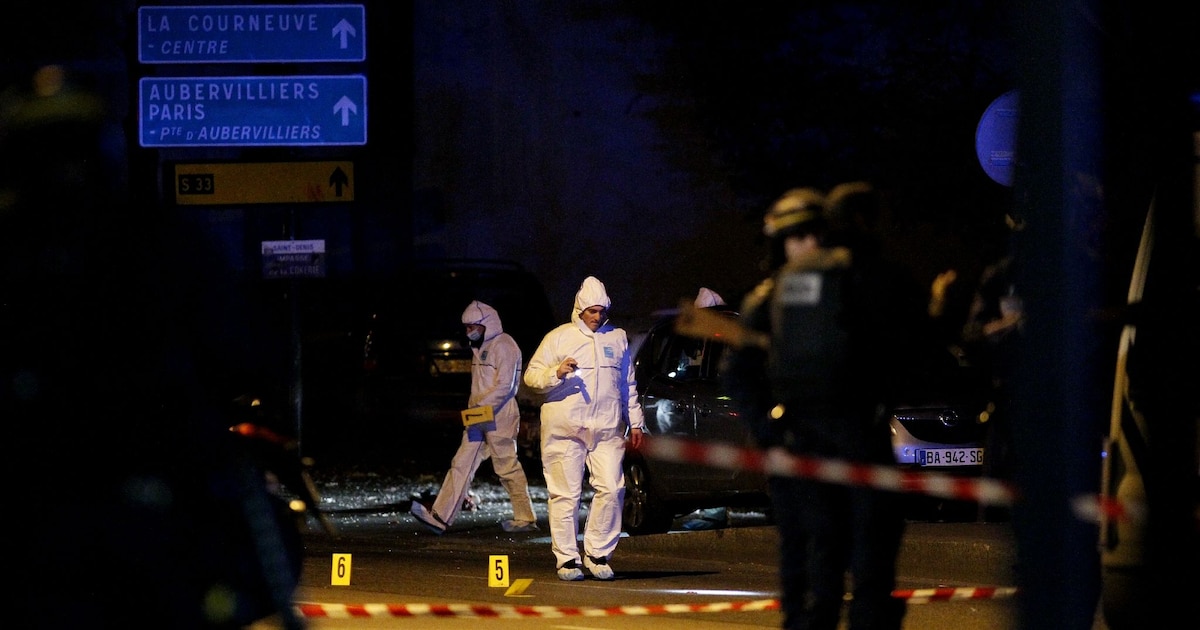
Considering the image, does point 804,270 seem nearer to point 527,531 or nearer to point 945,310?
point 945,310

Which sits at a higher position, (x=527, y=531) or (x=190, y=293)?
(x=190, y=293)

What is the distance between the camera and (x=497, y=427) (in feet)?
45.5

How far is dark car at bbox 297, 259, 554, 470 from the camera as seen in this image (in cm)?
1973

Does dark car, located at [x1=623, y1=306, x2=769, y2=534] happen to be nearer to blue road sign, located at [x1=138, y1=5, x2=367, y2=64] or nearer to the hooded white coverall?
the hooded white coverall

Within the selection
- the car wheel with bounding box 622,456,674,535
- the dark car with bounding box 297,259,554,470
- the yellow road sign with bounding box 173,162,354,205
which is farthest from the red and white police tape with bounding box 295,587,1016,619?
the yellow road sign with bounding box 173,162,354,205

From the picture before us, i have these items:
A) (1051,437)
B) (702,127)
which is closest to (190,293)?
(1051,437)

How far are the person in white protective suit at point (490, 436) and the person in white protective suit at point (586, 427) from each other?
10.2 feet

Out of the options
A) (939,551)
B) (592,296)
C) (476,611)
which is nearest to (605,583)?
(592,296)

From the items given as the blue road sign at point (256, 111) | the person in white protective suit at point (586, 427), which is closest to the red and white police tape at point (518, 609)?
the person in white protective suit at point (586, 427)

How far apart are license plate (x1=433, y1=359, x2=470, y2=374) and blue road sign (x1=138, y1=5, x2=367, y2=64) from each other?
362 centimetres

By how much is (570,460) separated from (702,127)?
12800 mm

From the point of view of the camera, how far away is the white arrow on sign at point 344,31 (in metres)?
19.7

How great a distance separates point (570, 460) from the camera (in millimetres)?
10273

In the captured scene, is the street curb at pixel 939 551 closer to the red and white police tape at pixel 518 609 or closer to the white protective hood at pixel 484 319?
the red and white police tape at pixel 518 609
